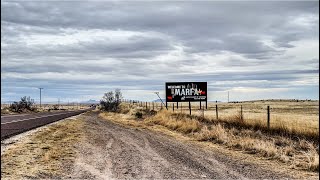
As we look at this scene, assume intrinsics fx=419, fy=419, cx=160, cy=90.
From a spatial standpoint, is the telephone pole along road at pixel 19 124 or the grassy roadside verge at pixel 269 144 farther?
the telephone pole along road at pixel 19 124

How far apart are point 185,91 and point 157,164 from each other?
34.0 meters

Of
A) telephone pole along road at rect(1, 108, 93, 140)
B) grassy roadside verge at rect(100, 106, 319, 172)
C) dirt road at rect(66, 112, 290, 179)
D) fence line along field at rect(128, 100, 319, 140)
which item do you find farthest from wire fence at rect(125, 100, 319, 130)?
telephone pole along road at rect(1, 108, 93, 140)

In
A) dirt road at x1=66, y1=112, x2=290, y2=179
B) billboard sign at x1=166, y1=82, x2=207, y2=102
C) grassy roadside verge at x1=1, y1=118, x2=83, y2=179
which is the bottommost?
dirt road at x1=66, y1=112, x2=290, y2=179

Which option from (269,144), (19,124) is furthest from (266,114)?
(269,144)

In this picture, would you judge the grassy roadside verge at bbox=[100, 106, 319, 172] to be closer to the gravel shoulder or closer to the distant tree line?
the gravel shoulder

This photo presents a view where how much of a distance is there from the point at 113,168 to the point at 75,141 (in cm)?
670

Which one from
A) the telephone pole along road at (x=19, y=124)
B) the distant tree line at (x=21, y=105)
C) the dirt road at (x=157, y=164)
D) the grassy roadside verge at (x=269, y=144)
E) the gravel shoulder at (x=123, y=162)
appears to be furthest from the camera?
the distant tree line at (x=21, y=105)

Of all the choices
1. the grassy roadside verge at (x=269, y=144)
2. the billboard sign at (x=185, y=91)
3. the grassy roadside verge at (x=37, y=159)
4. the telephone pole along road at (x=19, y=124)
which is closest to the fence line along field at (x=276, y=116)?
the grassy roadside verge at (x=269, y=144)

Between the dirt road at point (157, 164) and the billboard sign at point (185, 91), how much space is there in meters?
29.1

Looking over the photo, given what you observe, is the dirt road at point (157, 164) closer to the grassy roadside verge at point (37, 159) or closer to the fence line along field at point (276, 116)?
the grassy roadside verge at point (37, 159)

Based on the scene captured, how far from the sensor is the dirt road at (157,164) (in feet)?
34.2

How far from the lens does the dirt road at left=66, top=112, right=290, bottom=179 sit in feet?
34.2

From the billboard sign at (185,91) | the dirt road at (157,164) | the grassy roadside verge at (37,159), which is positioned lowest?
the dirt road at (157,164)

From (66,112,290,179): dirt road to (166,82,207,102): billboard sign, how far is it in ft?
95.4
